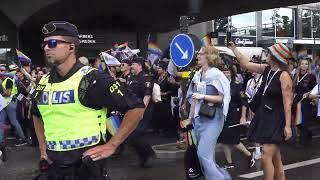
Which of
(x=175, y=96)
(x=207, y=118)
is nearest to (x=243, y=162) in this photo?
(x=207, y=118)

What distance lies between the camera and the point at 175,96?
41.6 ft

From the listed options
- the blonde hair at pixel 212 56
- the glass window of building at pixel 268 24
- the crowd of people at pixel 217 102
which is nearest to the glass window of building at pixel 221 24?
the glass window of building at pixel 268 24

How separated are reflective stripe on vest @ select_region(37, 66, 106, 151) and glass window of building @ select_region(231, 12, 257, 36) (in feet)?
96.0

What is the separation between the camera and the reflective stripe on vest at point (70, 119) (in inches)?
126

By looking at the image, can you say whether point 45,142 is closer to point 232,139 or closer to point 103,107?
point 103,107

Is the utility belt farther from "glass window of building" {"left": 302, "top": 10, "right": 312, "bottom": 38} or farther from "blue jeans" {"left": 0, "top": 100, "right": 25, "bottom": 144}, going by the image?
"glass window of building" {"left": 302, "top": 10, "right": 312, "bottom": 38}

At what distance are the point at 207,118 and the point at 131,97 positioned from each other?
2961 mm

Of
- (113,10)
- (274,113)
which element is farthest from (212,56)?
(113,10)

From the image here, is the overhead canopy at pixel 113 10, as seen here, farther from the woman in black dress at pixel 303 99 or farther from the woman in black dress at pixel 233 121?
the woman in black dress at pixel 233 121

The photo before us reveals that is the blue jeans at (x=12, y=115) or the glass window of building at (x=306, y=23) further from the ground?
the glass window of building at (x=306, y=23)

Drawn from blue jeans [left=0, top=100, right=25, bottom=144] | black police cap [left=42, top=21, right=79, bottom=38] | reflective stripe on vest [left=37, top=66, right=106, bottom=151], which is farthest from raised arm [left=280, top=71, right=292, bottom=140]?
blue jeans [left=0, top=100, right=25, bottom=144]

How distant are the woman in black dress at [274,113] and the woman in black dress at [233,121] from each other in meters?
2.21

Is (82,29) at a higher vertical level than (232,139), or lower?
higher

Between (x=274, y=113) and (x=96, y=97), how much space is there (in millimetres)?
3104
